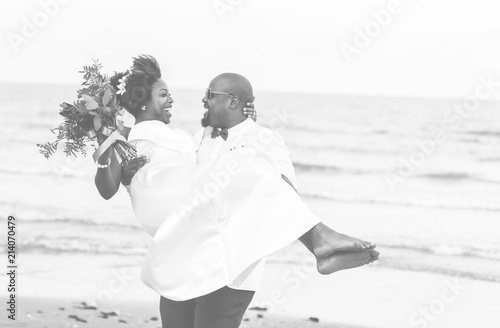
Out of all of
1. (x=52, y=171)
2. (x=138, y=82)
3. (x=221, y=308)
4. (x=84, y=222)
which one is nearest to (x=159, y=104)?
(x=138, y=82)

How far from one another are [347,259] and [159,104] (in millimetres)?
1293

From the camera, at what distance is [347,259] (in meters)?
4.16

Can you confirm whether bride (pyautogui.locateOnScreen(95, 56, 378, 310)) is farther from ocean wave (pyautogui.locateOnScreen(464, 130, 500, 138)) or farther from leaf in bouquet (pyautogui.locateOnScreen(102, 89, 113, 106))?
ocean wave (pyautogui.locateOnScreen(464, 130, 500, 138))

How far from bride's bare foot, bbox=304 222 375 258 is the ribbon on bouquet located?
1.02 meters

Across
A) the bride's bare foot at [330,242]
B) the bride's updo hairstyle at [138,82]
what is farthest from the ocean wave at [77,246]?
the bride's bare foot at [330,242]

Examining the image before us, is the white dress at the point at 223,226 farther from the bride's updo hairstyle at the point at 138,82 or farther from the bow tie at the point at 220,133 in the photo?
the bride's updo hairstyle at the point at 138,82

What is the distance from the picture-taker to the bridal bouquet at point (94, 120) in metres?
4.45

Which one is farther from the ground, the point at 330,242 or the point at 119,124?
the point at 119,124

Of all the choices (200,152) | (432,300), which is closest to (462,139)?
(432,300)

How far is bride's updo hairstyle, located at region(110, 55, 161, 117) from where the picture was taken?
4.71 metres

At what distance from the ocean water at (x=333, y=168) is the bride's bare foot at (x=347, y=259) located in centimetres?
236

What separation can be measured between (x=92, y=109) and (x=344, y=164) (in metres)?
17.0

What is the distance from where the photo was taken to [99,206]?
14.2 meters

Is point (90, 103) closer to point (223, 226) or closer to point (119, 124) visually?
point (119, 124)
